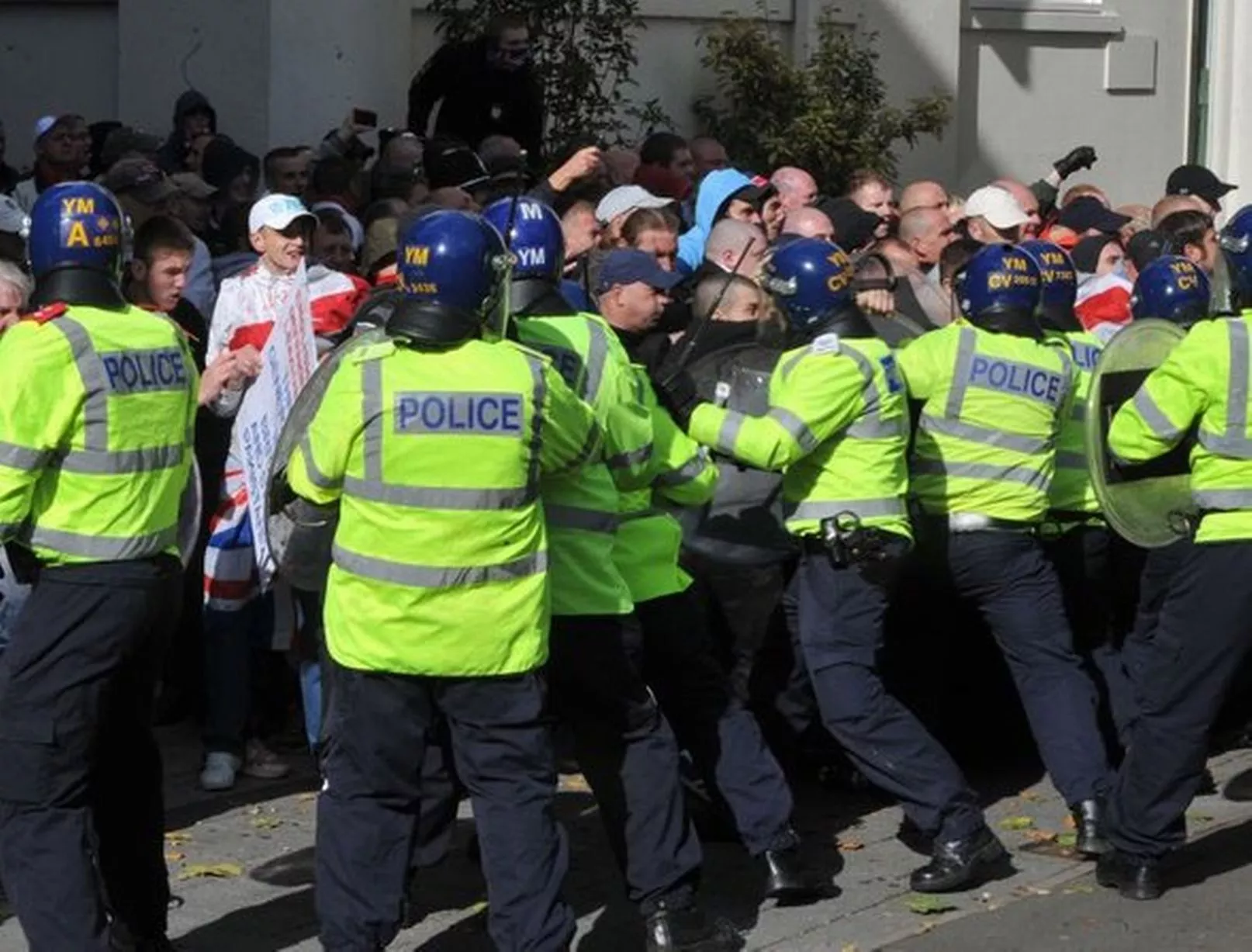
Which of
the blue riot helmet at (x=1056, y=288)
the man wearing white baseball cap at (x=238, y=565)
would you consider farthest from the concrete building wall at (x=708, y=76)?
the blue riot helmet at (x=1056, y=288)

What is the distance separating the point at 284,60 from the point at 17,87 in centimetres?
163

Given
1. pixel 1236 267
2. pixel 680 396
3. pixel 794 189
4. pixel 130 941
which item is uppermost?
pixel 794 189

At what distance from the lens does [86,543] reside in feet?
21.7

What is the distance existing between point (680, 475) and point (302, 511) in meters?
1.19

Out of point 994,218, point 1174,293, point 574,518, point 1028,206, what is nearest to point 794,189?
point 994,218

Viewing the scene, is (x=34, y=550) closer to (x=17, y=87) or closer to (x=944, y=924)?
(x=944, y=924)

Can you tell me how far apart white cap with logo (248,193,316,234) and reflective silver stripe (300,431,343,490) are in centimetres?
269

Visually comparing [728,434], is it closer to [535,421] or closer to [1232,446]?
[535,421]

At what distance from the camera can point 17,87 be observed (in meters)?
13.7

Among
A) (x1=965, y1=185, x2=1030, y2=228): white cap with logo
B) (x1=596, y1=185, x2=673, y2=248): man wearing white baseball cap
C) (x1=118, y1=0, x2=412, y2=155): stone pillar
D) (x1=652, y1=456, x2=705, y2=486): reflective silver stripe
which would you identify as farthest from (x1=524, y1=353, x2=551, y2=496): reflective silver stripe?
(x1=118, y1=0, x2=412, y2=155): stone pillar

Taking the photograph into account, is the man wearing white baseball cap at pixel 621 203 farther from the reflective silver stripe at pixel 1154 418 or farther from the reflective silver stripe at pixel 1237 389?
the reflective silver stripe at pixel 1237 389

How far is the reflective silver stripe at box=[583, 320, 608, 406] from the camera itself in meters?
7.09

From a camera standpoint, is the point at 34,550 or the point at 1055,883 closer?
the point at 34,550

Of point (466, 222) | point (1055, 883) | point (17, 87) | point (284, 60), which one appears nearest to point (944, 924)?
point (1055, 883)
